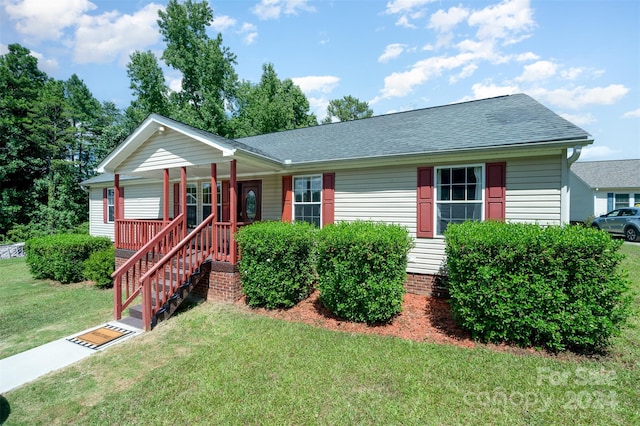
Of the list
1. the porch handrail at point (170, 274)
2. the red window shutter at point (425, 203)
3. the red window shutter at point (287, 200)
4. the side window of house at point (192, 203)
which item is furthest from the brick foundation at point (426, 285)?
the side window of house at point (192, 203)

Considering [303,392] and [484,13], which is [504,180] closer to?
[484,13]

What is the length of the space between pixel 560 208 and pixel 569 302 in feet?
7.86

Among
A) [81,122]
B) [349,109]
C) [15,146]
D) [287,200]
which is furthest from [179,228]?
[349,109]

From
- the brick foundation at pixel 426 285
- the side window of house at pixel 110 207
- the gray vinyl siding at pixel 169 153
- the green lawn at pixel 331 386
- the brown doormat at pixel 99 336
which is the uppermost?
the gray vinyl siding at pixel 169 153

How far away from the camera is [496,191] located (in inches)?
227

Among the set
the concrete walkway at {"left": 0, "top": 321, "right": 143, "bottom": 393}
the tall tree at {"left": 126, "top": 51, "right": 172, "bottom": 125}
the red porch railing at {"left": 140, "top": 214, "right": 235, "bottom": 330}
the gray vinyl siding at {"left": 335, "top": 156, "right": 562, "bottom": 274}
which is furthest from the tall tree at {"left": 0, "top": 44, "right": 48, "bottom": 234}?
the gray vinyl siding at {"left": 335, "top": 156, "right": 562, "bottom": 274}

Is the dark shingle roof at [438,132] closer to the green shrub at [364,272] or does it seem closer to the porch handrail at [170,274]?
the green shrub at [364,272]

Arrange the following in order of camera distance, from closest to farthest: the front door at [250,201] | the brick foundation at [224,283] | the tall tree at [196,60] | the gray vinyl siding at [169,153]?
the brick foundation at [224,283], the gray vinyl siding at [169,153], the front door at [250,201], the tall tree at [196,60]

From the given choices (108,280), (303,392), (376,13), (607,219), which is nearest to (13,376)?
(303,392)

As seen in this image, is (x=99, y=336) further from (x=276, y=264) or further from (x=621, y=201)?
(x=621, y=201)

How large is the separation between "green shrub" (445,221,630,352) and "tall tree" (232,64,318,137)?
905 inches

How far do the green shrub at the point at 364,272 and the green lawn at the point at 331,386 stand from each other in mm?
551

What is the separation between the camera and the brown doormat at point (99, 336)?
181 inches

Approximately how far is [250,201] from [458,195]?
6.15 meters
